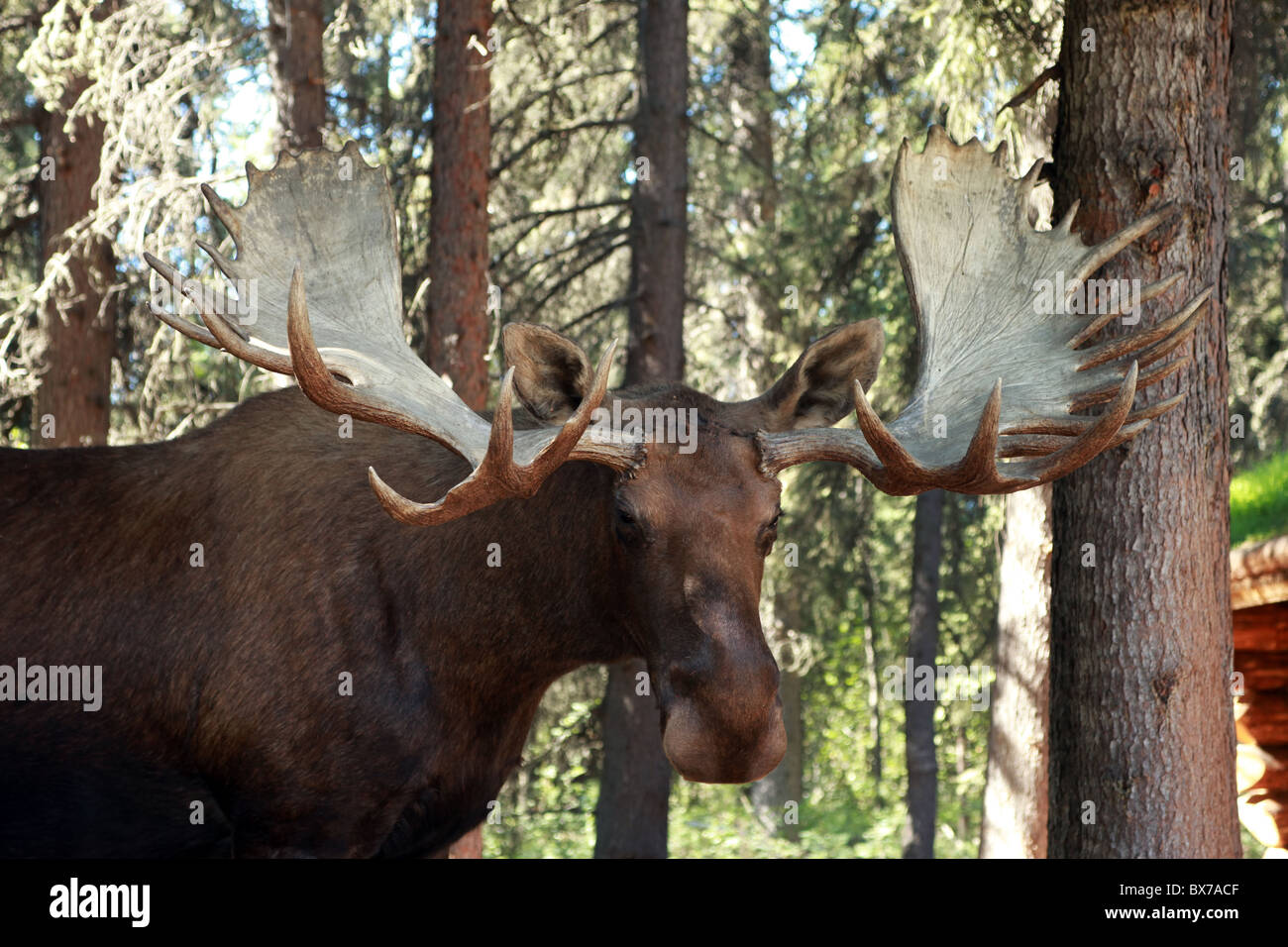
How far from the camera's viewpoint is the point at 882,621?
22.0 m

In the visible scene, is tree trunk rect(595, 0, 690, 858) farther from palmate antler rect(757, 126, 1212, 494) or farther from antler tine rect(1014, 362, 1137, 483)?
antler tine rect(1014, 362, 1137, 483)

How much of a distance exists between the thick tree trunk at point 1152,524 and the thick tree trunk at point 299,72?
22.4 feet

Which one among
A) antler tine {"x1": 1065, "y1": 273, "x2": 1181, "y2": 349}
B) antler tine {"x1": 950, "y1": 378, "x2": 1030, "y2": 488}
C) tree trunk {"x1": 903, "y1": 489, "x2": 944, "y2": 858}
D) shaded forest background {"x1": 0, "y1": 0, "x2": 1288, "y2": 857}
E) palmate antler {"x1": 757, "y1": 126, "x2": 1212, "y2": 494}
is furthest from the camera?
tree trunk {"x1": 903, "y1": 489, "x2": 944, "y2": 858}

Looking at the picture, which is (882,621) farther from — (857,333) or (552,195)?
(857,333)

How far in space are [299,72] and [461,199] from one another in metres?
2.47

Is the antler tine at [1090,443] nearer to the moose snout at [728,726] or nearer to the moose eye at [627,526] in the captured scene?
the moose snout at [728,726]

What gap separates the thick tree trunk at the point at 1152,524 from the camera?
519 centimetres

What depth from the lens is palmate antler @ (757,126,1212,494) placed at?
4707 millimetres

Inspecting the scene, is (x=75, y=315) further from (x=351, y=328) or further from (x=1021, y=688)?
(x=1021, y=688)

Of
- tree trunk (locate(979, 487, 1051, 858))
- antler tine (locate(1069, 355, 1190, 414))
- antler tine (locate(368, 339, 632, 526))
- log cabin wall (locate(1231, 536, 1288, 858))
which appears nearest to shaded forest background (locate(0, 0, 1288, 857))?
log cabin wall (locate(1231, 536, 1288, 858))

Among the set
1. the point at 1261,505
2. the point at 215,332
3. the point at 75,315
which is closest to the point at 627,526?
the point at 215,332

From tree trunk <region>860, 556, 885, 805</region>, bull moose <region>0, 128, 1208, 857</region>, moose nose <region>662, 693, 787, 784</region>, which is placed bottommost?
tree trunk <region>860, 556, 885, 805</region>

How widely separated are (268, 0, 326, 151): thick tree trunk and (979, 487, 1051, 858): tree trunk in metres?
6.33

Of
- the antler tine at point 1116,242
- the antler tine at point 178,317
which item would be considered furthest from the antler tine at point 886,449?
the antler tine at point 178,317
